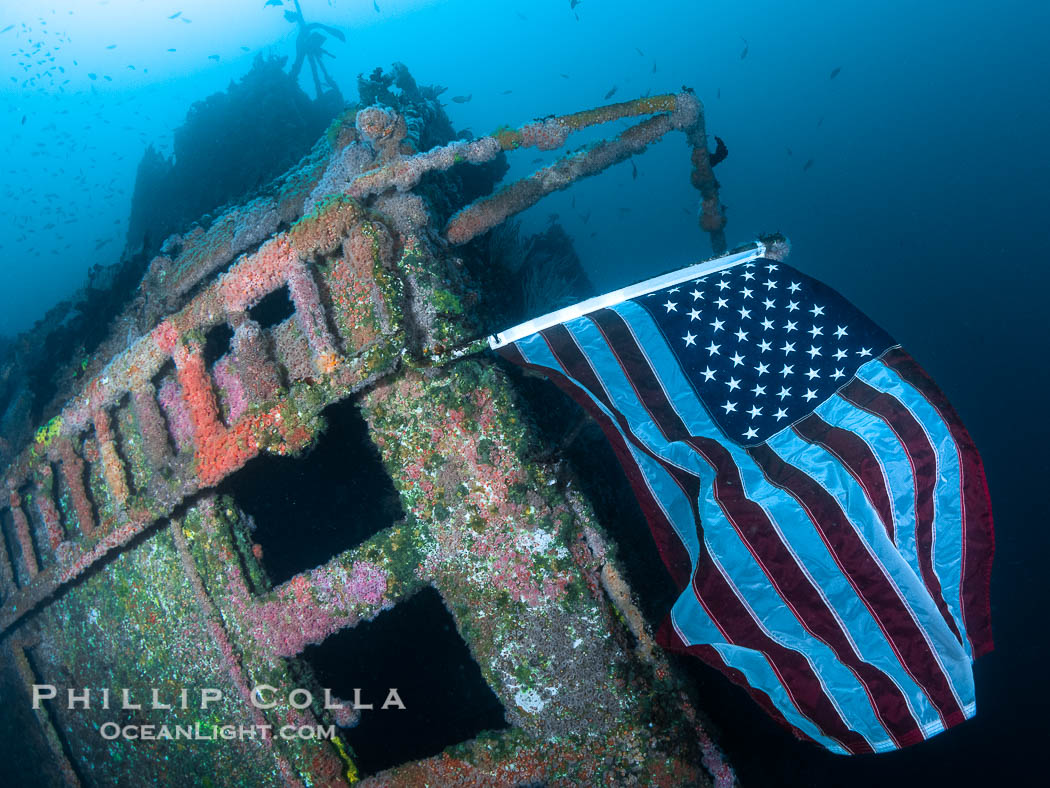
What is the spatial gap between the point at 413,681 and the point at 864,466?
13.1 ft

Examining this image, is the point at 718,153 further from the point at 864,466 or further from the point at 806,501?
the point at 806,501

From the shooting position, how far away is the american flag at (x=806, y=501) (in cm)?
309

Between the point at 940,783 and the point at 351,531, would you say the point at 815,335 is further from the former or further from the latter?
the point at 940,783

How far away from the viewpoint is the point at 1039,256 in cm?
3219

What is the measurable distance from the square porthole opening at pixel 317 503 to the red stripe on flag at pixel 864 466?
362 cm

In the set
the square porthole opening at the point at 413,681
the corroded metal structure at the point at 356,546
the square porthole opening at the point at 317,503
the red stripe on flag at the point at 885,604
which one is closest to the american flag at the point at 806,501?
the red stripe on flag at the point at 885,604

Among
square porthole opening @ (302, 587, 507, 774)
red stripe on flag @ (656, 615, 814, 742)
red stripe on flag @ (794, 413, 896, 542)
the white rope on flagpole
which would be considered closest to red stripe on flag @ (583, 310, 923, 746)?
red stripe on flag @ (656, 615, 814, 742)

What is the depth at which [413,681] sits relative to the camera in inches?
174

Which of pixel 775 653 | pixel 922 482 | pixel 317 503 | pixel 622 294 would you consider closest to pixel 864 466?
pixel 922 482

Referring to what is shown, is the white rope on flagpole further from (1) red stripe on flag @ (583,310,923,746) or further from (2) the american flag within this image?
(1) red stripe on flag @ (583,310,923,746)

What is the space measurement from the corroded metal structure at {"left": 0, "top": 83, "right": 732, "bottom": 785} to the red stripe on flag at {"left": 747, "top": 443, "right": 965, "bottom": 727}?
131 cm

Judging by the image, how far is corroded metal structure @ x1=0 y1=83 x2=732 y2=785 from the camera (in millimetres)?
3330

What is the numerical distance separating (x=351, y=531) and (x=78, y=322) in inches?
201

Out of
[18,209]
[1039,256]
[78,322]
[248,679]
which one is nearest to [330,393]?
[248,679]
